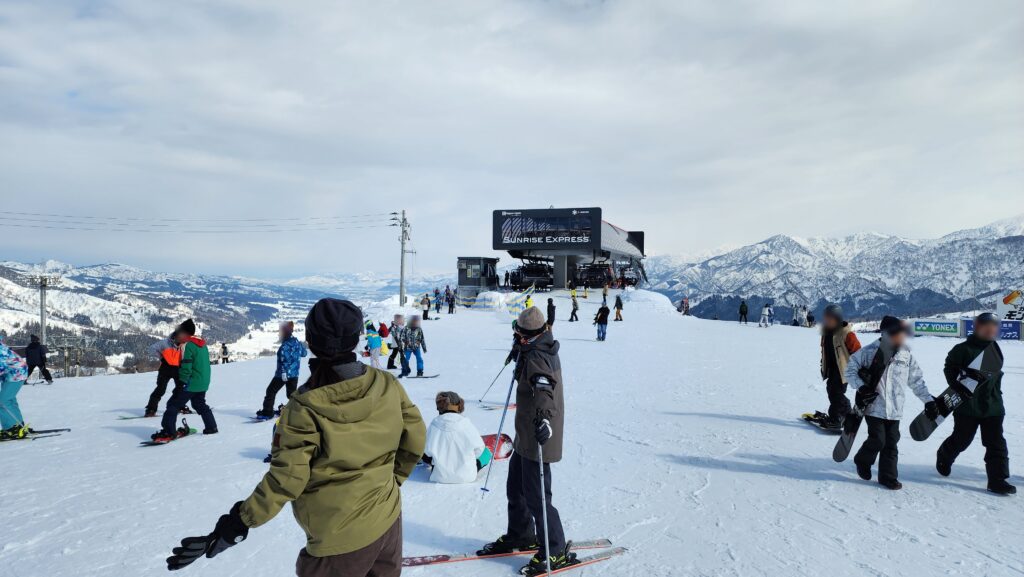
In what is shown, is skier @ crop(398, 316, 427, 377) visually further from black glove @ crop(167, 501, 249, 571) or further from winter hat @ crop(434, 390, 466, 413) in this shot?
black glove @ crop(167, 501, 249, 571)

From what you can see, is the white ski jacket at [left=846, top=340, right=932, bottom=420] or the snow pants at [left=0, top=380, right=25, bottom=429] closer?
the white ski jacket at [left=846, top=340, right=932, bottom=420]

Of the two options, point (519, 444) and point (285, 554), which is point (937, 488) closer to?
point (519, 444)

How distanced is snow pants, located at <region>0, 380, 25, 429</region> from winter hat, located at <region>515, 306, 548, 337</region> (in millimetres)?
7871

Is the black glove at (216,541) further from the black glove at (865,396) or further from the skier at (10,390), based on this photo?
the skier at (10,390)

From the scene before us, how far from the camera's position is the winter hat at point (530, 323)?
360 centimetres

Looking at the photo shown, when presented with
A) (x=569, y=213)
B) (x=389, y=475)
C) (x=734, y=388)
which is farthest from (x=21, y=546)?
(x=569, y=213)

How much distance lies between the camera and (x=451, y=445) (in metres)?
5.18

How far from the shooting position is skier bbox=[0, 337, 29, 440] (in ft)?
22.5

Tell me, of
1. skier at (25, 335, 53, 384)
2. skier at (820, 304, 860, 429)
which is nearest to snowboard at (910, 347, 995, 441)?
skier at (820, 304, 860, 429)

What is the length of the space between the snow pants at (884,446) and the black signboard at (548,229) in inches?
1769

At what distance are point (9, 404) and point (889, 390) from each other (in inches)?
457

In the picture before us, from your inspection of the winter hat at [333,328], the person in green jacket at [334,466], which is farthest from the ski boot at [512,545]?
the winter hat at [333,328]

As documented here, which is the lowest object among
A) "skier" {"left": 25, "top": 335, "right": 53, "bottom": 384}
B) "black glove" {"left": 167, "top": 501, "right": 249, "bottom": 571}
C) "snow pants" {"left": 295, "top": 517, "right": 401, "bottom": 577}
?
"skier" {"left": 25, "top": 335, "right": 53, "bottom": 384}

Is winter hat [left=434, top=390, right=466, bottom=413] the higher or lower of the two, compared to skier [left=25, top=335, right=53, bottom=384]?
higher
